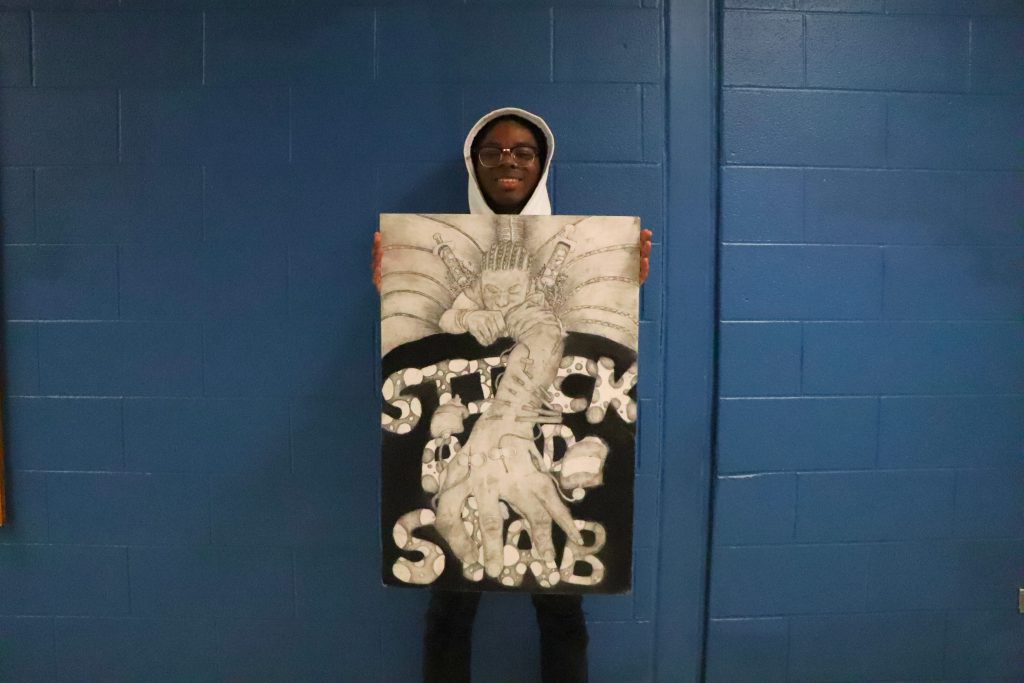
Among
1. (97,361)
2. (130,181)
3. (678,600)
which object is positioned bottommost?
(678,600)

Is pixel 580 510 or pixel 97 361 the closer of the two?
pixel 580 510

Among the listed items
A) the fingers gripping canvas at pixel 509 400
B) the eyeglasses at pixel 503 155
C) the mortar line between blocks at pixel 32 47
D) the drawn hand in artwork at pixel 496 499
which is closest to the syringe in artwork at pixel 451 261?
the fingers gripping canvas at pixel 509 400

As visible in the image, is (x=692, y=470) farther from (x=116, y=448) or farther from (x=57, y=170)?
(x=57, y=170)

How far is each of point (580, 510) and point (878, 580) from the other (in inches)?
43.1

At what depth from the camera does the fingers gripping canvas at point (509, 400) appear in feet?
4.78

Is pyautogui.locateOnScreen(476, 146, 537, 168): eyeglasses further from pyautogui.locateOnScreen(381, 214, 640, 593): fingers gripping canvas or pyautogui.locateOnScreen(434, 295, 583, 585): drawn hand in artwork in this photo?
pyautogui.locateOnScreen(434, 295, 583, 585): drawn hand in artwork

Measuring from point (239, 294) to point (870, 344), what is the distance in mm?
1905

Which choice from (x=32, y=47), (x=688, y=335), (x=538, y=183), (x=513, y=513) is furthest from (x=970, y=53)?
(x=32, y=47)

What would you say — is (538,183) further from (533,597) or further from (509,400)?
(533,597)

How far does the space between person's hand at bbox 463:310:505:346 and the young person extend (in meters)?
0.30

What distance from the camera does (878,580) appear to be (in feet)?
6.17

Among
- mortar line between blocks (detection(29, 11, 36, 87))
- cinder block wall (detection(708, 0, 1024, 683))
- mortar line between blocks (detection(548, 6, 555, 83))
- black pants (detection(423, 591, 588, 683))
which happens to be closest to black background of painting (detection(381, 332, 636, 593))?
black pants (detection(423, 591, 588, 683))

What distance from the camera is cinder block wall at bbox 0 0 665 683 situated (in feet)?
5.82

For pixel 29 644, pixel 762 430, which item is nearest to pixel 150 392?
pixel 29 644
